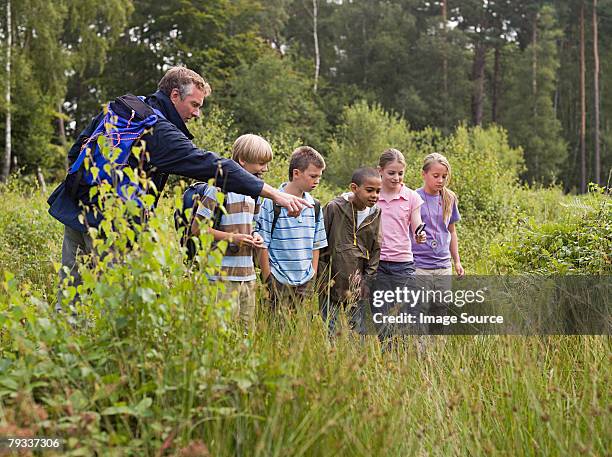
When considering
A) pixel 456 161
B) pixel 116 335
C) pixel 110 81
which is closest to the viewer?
pixel 116 335

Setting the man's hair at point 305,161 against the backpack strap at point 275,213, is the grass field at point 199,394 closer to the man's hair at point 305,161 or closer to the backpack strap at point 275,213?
the backpack strap at point 275,213

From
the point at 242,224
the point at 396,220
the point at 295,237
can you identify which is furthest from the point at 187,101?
the point at 396,220

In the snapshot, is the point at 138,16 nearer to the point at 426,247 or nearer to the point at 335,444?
the point at 426,247

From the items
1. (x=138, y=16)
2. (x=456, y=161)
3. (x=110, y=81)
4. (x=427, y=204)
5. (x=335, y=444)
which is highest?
(x=138, y=16)

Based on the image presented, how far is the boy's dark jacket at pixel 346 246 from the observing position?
4973 millimetres

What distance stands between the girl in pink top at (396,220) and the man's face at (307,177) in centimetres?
86

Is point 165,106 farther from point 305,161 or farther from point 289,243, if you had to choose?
point 289,243

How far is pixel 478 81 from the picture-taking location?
45.4 metres

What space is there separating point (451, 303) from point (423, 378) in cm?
183

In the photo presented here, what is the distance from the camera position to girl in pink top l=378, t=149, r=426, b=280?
17.6 feet

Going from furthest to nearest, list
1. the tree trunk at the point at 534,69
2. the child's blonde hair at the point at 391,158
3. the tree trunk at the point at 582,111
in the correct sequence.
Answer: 1. the tree trunk at the point at 534,69
2. the tree trunk at the point at 582,111
3. the child's blonde hair at the point at 391,158

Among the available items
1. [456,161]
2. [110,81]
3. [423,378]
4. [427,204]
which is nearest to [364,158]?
[456,161]

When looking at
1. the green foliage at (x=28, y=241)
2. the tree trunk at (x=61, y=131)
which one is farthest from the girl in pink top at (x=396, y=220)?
the tree trunk at (x=61, y=131)

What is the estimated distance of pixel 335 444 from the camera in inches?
103
